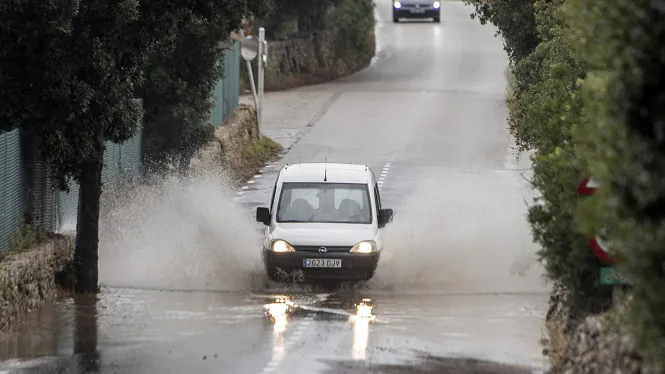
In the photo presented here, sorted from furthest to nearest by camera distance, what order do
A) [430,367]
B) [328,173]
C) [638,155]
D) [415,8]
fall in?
[415,8] → [328,173] → [430,367] → [638,155]

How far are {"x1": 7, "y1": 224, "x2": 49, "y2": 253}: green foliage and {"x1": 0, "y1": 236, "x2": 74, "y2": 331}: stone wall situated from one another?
125mm

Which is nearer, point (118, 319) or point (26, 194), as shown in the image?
point (118, 319)

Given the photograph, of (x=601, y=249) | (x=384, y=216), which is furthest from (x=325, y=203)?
(x=601, y=249)

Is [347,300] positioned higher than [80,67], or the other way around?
[80,67]

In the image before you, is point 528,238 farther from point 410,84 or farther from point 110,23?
point 410,84

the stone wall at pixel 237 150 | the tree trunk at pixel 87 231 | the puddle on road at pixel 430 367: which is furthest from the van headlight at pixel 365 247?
the stone wall at pixel 237 150

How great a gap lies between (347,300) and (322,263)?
3.48ft

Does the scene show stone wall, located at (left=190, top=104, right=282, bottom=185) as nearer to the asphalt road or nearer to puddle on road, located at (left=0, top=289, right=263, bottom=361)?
the asphalt road

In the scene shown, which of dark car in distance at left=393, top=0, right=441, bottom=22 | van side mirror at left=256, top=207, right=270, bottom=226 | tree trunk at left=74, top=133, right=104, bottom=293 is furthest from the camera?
dark car in distance at left=393, top=0, right=441, bottom=22

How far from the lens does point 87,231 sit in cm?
1877

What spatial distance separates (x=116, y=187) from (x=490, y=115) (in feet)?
64.6

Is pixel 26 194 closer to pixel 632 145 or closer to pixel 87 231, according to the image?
pixel 87 231

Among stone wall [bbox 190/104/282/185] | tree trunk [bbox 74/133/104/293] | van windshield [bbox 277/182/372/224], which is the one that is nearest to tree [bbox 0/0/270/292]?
tree trunk [bbox 74/133/104/293]

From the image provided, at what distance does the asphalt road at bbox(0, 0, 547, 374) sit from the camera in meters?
13.7
